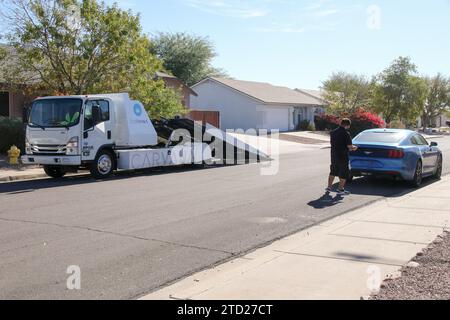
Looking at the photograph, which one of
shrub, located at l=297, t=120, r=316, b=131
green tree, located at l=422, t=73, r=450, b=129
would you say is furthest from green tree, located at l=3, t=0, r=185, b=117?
green tree, located at l=422, t=73, r=450, b=129

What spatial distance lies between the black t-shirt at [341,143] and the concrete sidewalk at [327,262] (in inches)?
113

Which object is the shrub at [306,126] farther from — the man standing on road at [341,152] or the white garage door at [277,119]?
the man standing on road at [341,152]

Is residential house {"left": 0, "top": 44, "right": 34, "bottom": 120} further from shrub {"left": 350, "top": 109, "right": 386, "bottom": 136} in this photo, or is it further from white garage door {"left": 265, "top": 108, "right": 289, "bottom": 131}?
shrub {"left": 350, "top": 109, "right": 386, "bottom": 136}

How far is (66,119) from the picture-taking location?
14.9 m

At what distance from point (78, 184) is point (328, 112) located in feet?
139

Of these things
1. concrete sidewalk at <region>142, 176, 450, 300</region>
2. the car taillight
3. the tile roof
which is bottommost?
concrete sidewalk at <region>142, 176, 450, 300</region>

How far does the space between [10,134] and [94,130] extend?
7.21 metres

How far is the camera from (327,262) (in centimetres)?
623

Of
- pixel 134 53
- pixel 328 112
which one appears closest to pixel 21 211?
pixel 134 53

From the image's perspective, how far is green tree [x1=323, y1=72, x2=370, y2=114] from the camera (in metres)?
53.6

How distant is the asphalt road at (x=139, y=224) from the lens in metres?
5.81

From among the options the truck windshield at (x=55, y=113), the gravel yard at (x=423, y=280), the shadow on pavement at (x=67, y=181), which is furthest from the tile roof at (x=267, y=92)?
the gravel yard at (x=423, y=280)

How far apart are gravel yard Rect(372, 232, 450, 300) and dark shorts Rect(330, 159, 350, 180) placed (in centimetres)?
549

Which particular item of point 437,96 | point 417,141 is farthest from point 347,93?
point 417,141
